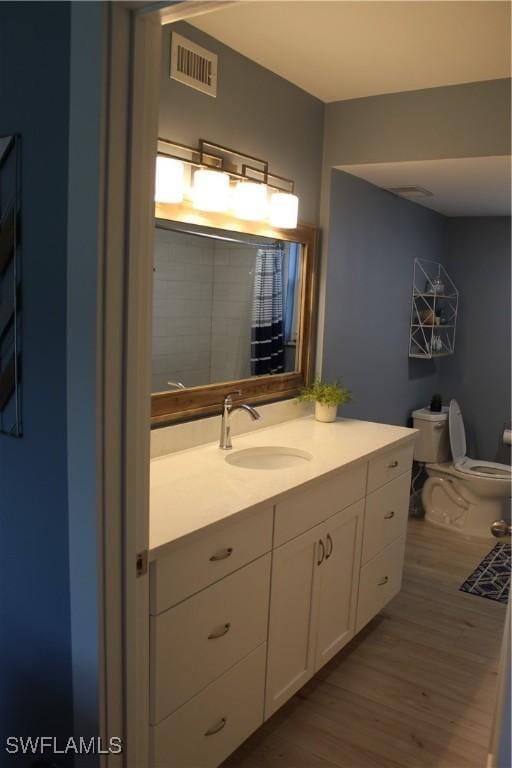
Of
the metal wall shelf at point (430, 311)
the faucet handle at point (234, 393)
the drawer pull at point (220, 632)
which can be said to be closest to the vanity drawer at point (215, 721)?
the drawer pull at point (220, 632)

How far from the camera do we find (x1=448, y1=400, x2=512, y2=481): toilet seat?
4016mm

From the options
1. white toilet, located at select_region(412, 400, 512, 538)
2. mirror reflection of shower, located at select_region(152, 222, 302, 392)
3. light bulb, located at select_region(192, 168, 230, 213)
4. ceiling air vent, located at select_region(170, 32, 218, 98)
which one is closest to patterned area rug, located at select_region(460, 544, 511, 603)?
white toilet, located at select_region(412, 400, 512, 538)

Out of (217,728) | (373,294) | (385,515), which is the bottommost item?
(217,728)

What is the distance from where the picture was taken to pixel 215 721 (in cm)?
174

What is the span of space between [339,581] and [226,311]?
3.65 ft

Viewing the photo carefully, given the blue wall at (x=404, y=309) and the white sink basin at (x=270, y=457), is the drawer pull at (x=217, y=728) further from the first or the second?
the blue wall at (x=404, y=309)

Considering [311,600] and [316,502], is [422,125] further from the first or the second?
[311,600]

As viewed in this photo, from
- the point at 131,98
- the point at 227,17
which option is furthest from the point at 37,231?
the point at 227,17

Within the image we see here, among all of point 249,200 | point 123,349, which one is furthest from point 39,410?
point 249,200

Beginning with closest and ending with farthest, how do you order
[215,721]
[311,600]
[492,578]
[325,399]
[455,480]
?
[215,721] < [311,600] < [325,399] < [492,578] < [455,480]

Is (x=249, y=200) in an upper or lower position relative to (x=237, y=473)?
upper

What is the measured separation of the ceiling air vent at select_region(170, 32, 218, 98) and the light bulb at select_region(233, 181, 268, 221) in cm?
33

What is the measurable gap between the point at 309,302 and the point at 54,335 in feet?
6.07

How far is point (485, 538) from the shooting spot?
3.91 meters
